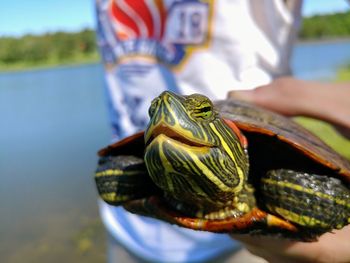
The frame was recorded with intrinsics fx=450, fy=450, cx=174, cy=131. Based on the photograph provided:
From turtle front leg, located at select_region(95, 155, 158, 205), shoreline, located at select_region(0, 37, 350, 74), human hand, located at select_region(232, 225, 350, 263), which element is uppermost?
turtle front leg, located at select_region(95, 155, 158, 205)

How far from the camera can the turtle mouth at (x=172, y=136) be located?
0.88m

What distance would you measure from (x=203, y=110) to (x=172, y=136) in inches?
3.9

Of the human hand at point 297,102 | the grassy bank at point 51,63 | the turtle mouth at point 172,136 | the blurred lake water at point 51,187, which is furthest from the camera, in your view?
the grassy bank at point 51,63

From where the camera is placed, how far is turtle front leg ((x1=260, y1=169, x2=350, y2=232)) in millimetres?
1012

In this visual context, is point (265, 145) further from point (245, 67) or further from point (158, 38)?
point (158, 38)

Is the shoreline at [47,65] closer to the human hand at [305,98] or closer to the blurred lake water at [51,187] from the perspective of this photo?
the blurred lake water at [51,187]

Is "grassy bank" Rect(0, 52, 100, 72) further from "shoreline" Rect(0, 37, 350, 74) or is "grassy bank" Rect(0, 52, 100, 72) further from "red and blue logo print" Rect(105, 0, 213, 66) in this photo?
"red and blue logo print" Rect(105, 0, 213, 66)

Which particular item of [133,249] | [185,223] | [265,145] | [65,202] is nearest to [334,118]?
[265,145]

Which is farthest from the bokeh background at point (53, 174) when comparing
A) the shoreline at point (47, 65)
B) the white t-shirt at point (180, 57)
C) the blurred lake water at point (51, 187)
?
the shoreline at point (47, 65)

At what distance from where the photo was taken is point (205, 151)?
0.93 meters

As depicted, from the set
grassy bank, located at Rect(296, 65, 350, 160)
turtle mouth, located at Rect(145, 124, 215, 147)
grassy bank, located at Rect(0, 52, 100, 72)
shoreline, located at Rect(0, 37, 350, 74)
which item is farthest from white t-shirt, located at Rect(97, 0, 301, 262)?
grassy bank, located at Rect(0, 52, 100, 72)

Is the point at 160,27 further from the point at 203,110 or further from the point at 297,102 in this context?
the point at 203,110

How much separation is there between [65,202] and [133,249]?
111 inches

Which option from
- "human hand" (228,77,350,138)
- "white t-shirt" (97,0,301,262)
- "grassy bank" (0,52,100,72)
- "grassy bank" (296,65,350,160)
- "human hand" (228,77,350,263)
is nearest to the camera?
"human hand" (228,77,350,263)
